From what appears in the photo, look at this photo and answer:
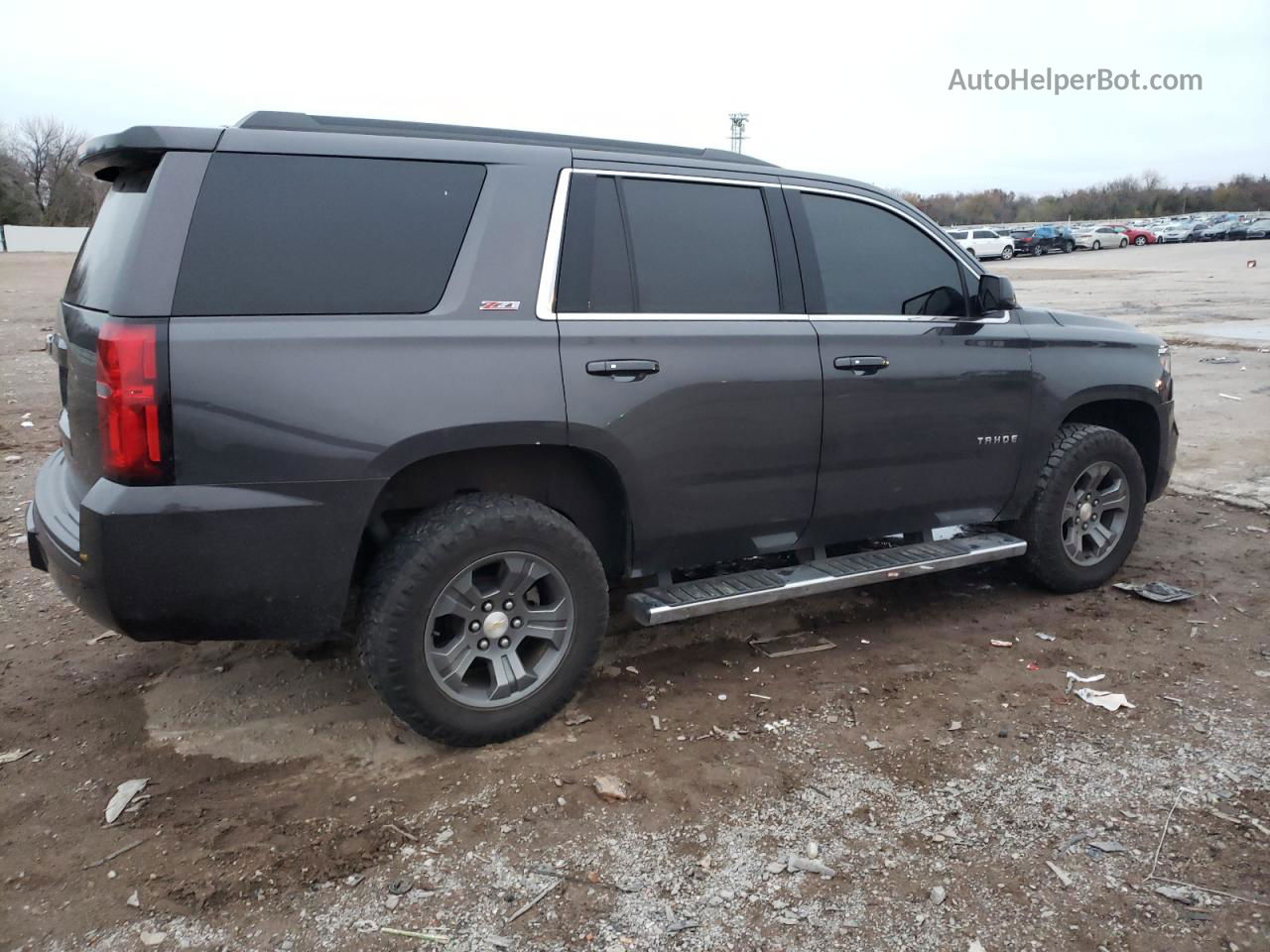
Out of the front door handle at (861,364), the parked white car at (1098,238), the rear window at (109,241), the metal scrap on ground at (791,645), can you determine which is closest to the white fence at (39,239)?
the parked white car at (1098,238)

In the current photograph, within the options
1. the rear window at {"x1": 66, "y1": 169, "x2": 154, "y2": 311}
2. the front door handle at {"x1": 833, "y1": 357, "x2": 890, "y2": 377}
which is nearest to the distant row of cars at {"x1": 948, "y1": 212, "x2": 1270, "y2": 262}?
the front door handle at {"x1": 833, "y1": 357, "x2": 890, "y2": 377}

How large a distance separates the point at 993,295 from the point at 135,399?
360cm

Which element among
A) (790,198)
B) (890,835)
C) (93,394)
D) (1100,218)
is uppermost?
(1100,218)

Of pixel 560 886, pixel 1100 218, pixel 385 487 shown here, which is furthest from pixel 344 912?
pixel 1100 218

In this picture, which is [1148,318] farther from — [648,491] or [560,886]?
[560,886]

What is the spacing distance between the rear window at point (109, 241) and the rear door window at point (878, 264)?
2542mm

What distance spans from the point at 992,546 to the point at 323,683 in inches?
120

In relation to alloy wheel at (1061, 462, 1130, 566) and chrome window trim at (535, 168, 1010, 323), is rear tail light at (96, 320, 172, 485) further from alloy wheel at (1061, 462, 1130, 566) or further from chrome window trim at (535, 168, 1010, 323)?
alloy wheel at (1061, 462, 1130, 566)

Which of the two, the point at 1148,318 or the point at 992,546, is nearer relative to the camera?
the point at 992,546

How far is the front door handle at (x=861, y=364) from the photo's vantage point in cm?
402

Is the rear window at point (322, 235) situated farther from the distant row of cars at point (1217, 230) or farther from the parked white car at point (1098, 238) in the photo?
the distant row of cars at point (1217, 230)

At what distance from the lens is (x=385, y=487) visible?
3.36 metres

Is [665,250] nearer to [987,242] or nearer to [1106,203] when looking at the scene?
[987,242]

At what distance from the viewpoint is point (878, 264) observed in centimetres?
431
